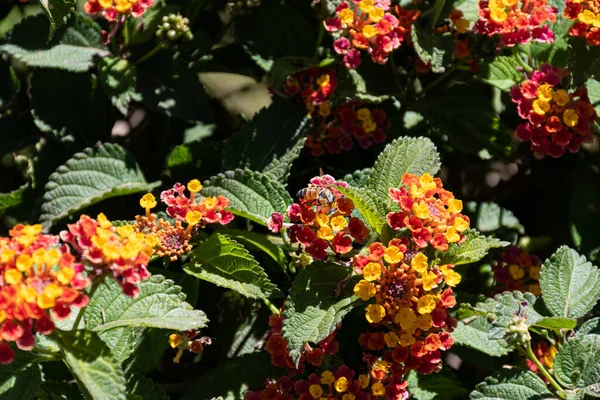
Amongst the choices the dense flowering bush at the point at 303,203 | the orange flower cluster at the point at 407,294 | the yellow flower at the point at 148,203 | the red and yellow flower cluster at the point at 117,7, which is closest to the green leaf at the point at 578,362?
the dense flowering bush at the point at 303,203

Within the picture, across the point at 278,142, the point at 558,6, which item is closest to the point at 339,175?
the point at 278,142

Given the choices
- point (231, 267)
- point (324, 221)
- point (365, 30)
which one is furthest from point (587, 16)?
point (231, 267)

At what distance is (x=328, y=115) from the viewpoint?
2.22 meters

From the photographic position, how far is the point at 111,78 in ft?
6.85

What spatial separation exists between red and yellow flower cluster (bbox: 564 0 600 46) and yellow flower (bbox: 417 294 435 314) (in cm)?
79

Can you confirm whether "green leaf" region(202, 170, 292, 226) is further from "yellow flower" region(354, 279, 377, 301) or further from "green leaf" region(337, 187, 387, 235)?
"yellow flower" region(354, 279, 377, 301)

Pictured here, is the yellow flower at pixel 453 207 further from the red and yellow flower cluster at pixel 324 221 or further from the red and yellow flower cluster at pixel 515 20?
the red and yellow flower cluster at pixel 515 20

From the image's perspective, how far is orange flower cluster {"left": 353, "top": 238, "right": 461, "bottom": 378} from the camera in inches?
61.1

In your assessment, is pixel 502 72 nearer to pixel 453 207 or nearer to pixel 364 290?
pixel 453 207

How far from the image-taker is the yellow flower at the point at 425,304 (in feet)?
5.10

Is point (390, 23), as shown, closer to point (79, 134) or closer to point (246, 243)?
point (246, 243)

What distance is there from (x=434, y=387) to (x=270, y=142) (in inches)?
27.3

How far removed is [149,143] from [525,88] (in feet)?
3.51

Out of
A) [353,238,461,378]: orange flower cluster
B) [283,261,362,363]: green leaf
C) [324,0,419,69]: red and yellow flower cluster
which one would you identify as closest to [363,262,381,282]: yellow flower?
[353,238,461,378]: orange flower cluster
